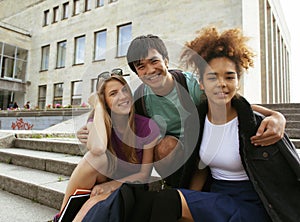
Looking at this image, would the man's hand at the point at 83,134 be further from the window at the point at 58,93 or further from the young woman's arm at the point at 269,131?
the window at the point at 58,93

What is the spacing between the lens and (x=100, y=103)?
5.38 ft

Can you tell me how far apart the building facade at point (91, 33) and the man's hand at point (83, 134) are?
27.5 feet

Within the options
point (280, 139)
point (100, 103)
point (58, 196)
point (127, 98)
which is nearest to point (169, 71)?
point (127, 98)

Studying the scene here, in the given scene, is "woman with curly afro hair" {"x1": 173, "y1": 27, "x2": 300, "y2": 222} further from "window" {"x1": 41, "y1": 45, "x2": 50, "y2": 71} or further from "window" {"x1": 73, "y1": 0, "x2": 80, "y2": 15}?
"window" {"x1": 41, "y1": 45, "x2": 50, "y2": 71}

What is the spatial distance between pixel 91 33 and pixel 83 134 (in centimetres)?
1579

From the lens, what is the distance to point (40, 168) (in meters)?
2.98

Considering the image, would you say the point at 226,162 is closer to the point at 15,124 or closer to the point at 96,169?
the point at 96,169

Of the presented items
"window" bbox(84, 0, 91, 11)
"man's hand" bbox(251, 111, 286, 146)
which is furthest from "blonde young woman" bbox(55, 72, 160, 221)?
"window" bbox(84, 0, 91, 11)

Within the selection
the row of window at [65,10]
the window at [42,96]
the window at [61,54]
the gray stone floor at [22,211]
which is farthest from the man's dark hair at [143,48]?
the window at [42,96]

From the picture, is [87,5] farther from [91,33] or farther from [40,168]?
[40,168]

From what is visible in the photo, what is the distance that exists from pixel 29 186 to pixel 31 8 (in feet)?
73.0

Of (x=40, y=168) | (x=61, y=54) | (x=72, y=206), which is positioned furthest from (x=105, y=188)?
(x=61, y=54)

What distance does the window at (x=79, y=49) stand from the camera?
16594 mm

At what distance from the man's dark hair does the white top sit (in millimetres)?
657
